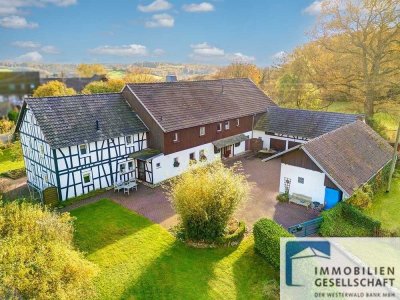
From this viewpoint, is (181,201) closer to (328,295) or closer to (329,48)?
(328,295)

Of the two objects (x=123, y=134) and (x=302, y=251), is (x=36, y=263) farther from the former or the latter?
(x=123, y=134)

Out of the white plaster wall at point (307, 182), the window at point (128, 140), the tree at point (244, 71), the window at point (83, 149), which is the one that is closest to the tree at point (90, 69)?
the tree at point (244, 71)

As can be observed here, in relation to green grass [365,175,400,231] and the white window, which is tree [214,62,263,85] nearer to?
green grass [365,175,400,231]

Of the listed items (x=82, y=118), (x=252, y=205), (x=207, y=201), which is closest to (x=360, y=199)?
(x=252, y=205)

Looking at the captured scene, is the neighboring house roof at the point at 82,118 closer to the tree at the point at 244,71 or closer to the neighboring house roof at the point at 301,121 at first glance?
the neighboring house roof at the point at 301,121

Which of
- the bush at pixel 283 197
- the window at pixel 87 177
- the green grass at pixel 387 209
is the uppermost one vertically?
the window at pixel 87 177

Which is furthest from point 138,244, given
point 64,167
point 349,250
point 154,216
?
point 349,250
